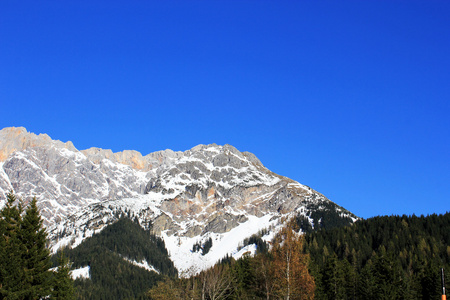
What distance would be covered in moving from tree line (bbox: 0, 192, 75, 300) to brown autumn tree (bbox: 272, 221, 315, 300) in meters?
26.3

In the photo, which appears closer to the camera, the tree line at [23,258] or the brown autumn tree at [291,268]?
the tree line at [23,258]

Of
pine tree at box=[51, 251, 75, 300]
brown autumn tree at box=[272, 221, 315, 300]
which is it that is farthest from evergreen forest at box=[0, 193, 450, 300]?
pine tree at box=[51, 251, 75, 300]

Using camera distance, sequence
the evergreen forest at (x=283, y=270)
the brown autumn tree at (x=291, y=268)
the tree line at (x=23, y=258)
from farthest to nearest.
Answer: the brown autumn tree at (x=291, y=268) → the evergreen forest at (x=283, y=270) → the tree line at (x=23, y=258)

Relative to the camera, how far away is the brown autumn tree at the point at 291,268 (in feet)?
182

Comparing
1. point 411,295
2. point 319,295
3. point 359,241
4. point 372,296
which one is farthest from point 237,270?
point 359,241

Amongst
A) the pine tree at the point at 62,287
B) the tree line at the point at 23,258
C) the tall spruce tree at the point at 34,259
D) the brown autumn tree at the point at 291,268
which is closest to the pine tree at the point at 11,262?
the tree line at the point at 23,258

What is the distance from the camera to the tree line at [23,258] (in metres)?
42.8

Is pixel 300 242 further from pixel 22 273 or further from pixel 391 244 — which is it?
pixel 391 244

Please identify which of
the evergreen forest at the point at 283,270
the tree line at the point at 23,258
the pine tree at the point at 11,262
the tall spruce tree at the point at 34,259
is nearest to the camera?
the pine tree at the point at 11,262

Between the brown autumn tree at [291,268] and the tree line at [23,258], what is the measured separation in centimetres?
2630

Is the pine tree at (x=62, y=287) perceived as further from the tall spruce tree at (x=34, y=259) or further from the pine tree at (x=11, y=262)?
the pine tree at (x=11, y=262)

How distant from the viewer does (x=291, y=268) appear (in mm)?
56906

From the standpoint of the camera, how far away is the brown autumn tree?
55.6m

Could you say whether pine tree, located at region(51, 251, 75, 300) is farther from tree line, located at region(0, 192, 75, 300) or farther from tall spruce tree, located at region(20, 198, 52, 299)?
tall spruce tree, located at region(20, 198, 52, 299)
